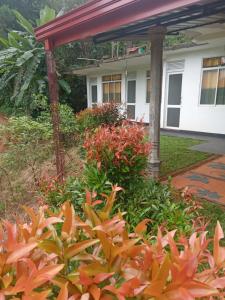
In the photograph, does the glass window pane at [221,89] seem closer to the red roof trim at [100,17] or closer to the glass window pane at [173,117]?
the glass window pane at [173,117]

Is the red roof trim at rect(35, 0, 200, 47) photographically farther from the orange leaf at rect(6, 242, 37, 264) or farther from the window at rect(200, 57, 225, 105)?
the window at rect(200, 57, 225, 105)

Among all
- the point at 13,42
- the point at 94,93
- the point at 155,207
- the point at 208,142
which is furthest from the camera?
the point at 94,93

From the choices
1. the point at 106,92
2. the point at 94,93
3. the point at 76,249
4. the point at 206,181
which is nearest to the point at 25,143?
the point at 206,181

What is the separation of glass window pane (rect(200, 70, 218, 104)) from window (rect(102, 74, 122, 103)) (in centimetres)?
502

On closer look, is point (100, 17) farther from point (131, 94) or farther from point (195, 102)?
point (131, 94)

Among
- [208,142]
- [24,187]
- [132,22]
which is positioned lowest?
[24,187]

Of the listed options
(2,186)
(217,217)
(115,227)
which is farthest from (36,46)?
(115,227)

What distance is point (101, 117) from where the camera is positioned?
7.81 meters

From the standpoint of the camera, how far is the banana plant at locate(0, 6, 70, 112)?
1155cm

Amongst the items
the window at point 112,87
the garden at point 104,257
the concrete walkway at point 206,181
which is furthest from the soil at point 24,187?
the window at point 112,87

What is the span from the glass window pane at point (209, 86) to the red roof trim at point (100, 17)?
6.52 metres

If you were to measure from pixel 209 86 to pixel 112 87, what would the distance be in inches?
240

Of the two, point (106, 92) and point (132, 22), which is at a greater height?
point (132, 22)

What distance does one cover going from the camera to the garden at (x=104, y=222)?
89cm
